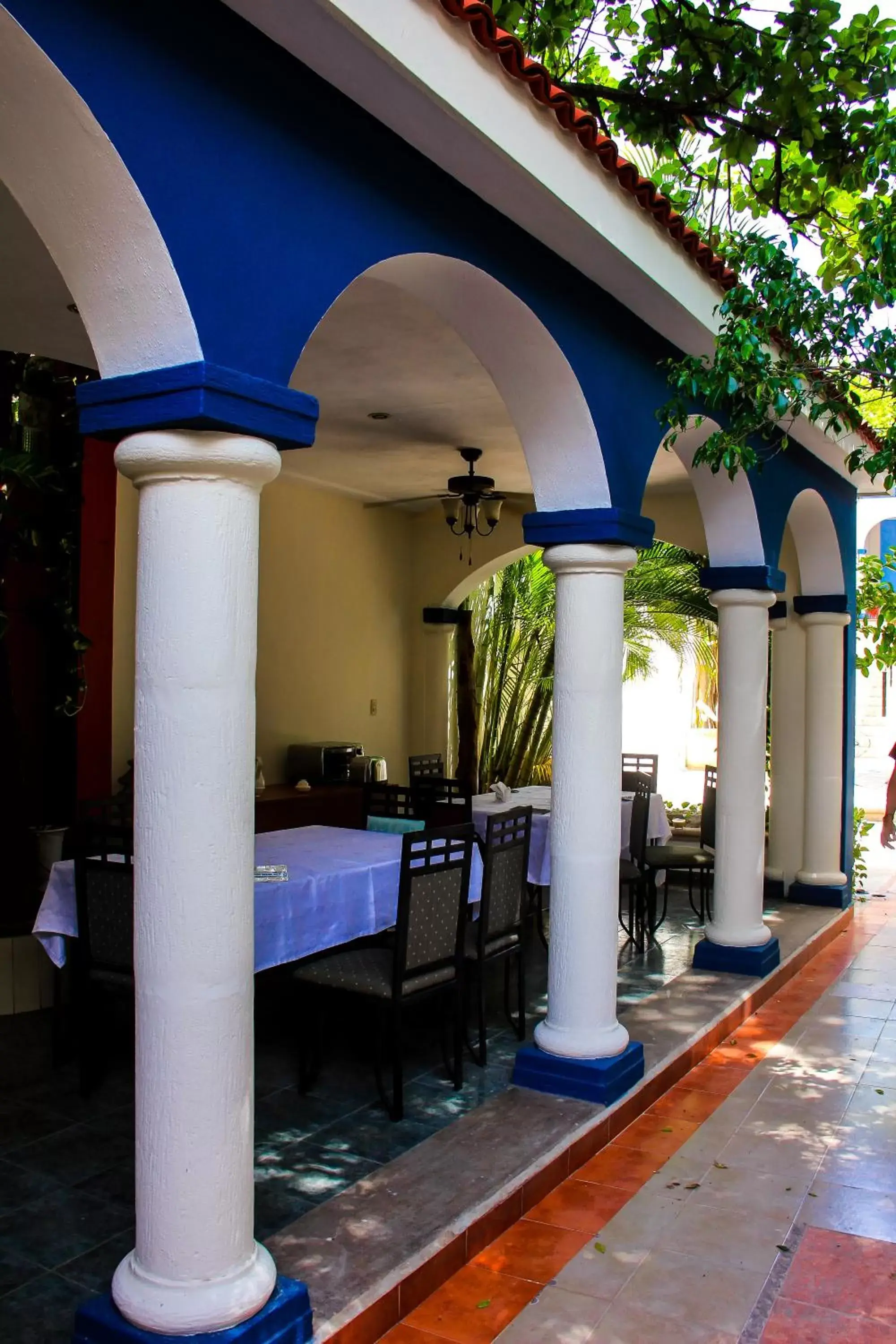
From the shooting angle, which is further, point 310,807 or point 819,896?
point 819,896

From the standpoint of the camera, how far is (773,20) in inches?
256

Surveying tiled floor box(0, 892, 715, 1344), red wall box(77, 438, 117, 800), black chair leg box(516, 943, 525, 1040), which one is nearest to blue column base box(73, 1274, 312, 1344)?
tiled floor box(0, 892, 715, 1344)

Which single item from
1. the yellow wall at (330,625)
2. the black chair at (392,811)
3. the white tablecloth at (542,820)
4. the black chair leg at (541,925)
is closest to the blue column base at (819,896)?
the white tablecloth at (542,820)

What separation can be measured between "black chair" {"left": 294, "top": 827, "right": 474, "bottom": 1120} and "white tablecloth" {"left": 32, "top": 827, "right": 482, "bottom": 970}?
15 cm

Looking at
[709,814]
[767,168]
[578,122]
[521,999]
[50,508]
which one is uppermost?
[767,168]

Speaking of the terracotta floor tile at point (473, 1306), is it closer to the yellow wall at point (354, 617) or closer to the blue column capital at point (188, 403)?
the blue column capital at point (188, 403)

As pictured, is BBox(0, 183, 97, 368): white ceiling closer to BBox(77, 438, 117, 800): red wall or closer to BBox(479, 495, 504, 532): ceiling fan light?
BBox(77, 438, 117, 800): red wall

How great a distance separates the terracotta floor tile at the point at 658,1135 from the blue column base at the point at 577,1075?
0.47 feet

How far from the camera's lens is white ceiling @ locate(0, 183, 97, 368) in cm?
404

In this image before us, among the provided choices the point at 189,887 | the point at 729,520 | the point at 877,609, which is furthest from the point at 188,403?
the point at 877,609

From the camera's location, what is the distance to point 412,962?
4.56 m

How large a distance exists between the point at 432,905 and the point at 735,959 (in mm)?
2772

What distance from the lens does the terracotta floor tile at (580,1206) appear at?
3.78 m

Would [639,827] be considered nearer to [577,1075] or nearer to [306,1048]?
[577,1075]
